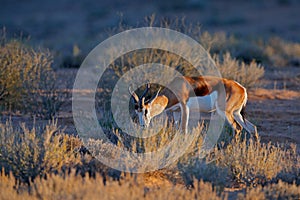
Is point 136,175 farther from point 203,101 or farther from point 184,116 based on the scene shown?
point 203,101

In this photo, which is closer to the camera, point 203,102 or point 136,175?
point 136,175

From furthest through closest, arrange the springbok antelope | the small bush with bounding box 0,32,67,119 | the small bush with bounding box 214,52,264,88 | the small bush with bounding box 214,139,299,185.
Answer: the small bush with bounding box 214,52,264,88 → the small bush with bounding box 0,32,67,119 → the springbok antelope → the small bush with bounding box 214,139,299,185

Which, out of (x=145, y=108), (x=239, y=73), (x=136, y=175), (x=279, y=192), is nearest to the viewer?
(x=279, y=192)

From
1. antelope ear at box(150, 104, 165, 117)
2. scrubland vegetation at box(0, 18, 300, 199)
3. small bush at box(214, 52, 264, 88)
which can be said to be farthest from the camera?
small bush at box(214, 52, 264, 88)

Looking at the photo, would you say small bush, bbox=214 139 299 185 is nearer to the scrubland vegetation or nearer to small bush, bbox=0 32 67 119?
the scrubland vegetation

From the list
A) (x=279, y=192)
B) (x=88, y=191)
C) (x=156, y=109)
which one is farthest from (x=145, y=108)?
(x=88, y=191)

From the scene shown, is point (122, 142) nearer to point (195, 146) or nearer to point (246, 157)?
point (195, 146)

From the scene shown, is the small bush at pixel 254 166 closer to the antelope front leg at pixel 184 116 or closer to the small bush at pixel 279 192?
the small bush at pixel 279 192

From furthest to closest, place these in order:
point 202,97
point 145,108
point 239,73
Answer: point 239,73 < point 202,97 < point 145,108

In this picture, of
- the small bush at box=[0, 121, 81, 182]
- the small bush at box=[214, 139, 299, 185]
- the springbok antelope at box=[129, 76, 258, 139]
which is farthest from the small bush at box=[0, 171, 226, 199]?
the springbok antelope at box=[129, 76, 258, 139]

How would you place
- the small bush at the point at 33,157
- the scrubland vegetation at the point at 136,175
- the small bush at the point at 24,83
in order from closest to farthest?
1. the scrubland vegetation at the point at 136,175
2. the small bush at the point at 33,157
3. the small bush at the point at 24,83

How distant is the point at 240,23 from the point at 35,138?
28644mm

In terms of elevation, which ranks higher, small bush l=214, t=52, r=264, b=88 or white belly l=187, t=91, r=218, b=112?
small bush l=214, t=52, r=264, b=88

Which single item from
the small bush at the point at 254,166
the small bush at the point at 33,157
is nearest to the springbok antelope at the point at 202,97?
the small bush at the point at 254,166
